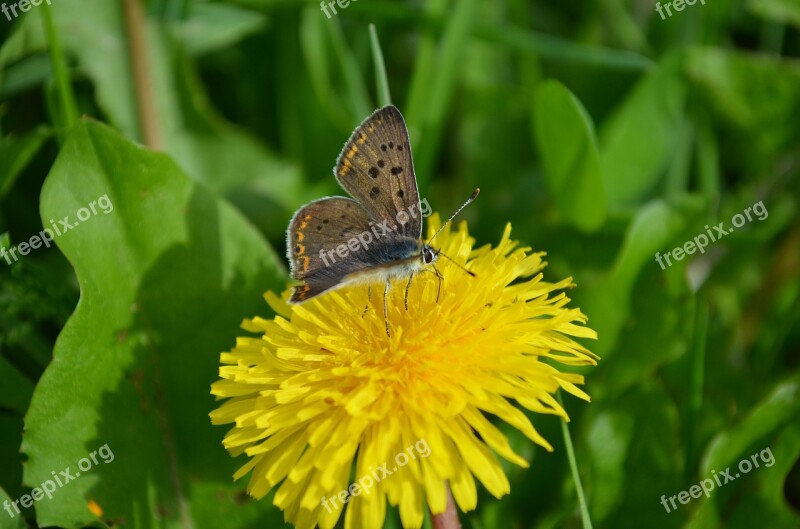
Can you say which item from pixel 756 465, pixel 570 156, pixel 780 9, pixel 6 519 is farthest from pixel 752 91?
pixel 6 519

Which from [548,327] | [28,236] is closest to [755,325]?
[548,327]

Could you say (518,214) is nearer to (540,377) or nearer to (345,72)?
(345,72)

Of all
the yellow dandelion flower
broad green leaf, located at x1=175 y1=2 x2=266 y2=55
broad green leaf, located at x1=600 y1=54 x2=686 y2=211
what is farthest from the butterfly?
broad green leaf, located at x1=175 y1=2 x2=266 y2=55

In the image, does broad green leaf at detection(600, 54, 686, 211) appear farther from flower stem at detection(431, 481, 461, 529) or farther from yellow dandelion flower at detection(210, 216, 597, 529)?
flower stem at detection(431, 481, 461, 529)

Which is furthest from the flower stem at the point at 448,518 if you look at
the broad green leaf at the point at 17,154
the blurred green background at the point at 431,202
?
the broad green leaf at the point at 17,154

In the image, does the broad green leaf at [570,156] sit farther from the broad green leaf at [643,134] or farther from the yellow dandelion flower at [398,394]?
the yellow dandelion flower at [398,394]

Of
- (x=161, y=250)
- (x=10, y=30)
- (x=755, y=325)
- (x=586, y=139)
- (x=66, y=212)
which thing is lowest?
(x=755, y=325)
